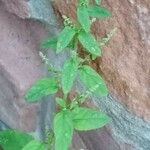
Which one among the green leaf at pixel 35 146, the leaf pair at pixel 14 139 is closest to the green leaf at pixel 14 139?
the leaf pair at pixel 14 139

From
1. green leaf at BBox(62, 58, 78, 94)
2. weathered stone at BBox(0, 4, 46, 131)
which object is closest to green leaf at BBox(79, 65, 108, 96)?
green leaf at BBox(62, 58, 78, 94)

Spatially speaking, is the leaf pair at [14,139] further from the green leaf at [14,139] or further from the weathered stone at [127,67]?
the weathered stone at [127,67]

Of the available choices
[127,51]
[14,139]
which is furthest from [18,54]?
[127,51]

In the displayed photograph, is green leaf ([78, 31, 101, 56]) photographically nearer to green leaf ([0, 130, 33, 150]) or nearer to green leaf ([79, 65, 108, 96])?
green leaf ([79, 65, 108, 96])

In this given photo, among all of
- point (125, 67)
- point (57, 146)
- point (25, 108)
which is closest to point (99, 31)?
point (125, 67)

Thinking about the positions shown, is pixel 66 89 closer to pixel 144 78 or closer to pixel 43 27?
pixel 144 78

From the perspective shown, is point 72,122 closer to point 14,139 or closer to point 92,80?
point 92,80
